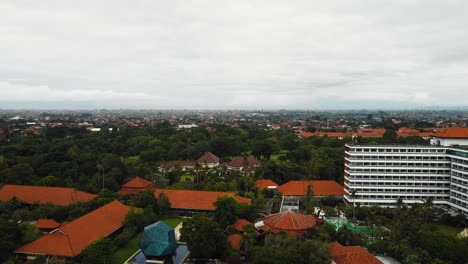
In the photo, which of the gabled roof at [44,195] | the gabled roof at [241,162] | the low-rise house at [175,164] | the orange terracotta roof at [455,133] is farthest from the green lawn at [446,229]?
the low-rise house at [175,164]

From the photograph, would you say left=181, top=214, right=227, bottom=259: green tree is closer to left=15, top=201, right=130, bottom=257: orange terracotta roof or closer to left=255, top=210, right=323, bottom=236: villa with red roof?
left=255, top=210, right=323, bottom=236: villa with red roof

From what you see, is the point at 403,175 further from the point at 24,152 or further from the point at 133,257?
the point at 24,152

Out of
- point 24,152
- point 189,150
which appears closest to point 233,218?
point 189,150

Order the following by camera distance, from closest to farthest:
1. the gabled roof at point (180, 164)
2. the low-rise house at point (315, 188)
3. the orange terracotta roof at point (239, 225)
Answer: the orange terracotta roof at point (239, 225)
the low-rise house at point (315, 188)
the gabled roof at point (180, 164)

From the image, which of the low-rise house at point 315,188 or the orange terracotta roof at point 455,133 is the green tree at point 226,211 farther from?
the orange terracotta roof at point 455,133

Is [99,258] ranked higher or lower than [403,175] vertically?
lower

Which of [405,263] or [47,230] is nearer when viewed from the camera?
[405,263]

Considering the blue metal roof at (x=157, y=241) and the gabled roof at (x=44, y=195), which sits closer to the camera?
the blue metal roof at (x=157, y=241)

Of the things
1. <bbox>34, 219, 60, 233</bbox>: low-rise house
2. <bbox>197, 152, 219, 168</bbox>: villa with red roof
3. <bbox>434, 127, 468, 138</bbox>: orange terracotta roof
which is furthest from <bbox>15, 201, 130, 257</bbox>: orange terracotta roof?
<bbox>434, 127, 468, 138</bbox>: orange terracotta roof
